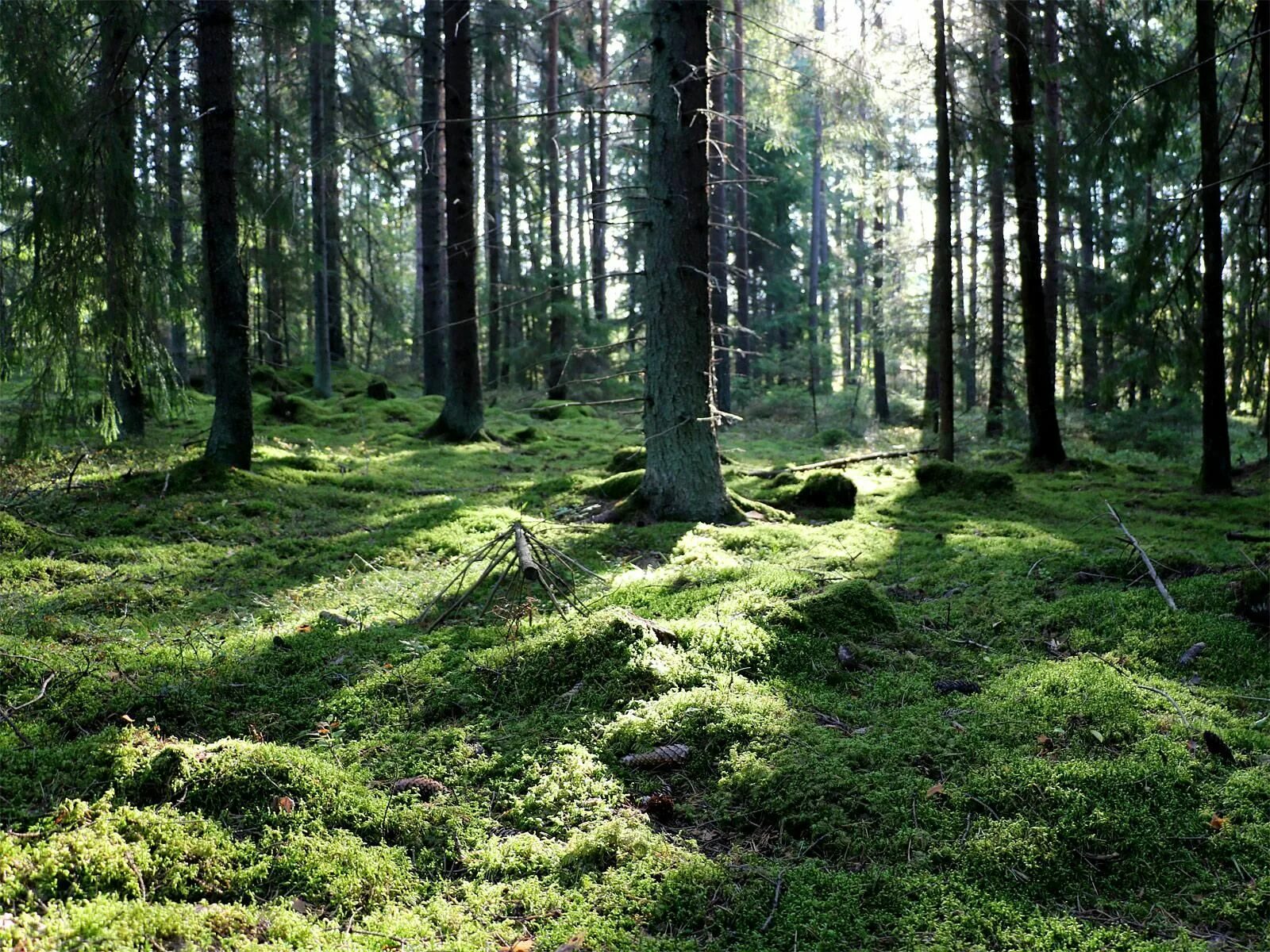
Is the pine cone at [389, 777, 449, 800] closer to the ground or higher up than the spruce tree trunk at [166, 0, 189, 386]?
closer to the ground

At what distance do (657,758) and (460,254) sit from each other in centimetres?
1104

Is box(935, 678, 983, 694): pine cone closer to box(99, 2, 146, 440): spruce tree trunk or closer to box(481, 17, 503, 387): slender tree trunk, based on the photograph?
Answer: box(99, 2, 146, 440): spruce tree trunk

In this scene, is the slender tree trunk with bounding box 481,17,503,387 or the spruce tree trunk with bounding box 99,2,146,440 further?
the slender tree trunk with bounding box 481,17,503,387

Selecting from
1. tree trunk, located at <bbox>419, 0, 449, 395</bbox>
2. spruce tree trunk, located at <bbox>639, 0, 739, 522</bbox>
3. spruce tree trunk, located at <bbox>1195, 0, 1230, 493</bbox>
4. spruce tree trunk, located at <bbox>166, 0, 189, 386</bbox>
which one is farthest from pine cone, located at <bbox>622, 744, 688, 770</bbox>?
tree trunk, located at <bbox>419, 0, 449, 395</bbox>

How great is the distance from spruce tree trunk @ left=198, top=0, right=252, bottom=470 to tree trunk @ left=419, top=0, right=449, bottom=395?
14.6ft

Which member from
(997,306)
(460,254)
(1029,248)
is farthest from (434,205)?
(997,306)

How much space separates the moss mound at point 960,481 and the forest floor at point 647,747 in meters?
2.45

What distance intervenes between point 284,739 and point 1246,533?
6.67 m

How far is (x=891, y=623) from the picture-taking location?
17.1ft

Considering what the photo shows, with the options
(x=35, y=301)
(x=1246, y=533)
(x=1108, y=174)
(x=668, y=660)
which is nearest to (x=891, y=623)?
(x=668, y=660)

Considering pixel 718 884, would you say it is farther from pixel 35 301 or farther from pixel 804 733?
pixel 35 301

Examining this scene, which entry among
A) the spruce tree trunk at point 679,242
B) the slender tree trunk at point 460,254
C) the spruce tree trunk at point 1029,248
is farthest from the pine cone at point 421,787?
the slender tree trunk at point 460,254

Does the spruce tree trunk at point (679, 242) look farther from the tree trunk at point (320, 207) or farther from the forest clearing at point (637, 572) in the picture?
the tree trunk at point (320, 207)

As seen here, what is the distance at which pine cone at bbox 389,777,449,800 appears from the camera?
3.45 metres
